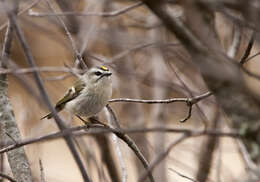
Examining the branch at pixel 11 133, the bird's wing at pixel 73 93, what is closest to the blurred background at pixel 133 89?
the bird's wing at pixel 73 93

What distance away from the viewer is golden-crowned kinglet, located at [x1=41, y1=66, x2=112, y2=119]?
3.99m

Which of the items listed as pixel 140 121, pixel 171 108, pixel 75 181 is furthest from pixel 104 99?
pixel 75 181

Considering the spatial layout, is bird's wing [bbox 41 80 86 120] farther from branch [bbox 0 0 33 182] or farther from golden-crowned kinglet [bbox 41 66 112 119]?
branch [bbox 0 0 33 182]

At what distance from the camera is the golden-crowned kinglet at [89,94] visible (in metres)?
3.99

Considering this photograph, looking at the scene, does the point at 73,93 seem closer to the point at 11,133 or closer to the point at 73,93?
the point at 73,93

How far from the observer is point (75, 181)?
7.97m

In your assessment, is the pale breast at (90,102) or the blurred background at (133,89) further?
the pale breast at (90,102)

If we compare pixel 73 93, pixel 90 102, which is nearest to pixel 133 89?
pixel 73 93

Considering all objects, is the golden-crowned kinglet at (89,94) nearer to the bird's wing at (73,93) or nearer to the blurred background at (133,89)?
the bird's wing at (73,93)

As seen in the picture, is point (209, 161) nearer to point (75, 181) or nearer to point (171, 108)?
point (171, 108)

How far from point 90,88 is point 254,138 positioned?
10.0ft

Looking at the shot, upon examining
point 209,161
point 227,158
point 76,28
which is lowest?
point 227,158

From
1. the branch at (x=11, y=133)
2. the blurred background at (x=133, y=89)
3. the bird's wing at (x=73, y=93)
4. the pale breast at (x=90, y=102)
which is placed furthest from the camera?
the bird's wing at (x=73, y=93)

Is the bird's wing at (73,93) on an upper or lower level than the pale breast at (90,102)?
upper
